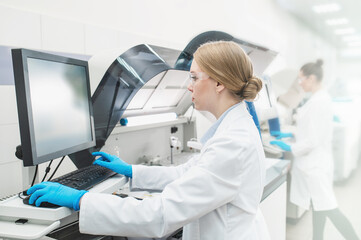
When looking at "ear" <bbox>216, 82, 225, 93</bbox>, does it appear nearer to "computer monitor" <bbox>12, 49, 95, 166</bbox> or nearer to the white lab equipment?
the white lab equipment

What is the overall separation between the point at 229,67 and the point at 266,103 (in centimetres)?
202

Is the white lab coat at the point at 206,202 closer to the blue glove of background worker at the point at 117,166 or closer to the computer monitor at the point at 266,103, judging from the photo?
the blue glove of background worker at the point at 117,166

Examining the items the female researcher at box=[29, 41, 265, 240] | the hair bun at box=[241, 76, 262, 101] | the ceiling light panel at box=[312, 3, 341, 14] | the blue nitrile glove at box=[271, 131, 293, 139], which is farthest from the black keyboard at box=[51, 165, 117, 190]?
the ceiling light panel at box=[312, 3, 341, 14]

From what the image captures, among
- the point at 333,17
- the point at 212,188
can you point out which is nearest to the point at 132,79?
the point at 212,188

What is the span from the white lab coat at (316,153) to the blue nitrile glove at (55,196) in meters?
2.17

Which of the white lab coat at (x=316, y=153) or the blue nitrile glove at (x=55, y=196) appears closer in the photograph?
the blue nitrile glove at (x=55, y=196)

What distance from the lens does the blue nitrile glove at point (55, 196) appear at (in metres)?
0.85

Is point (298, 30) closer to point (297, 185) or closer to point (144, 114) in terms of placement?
point (297, 185)

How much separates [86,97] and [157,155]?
3.03 ft

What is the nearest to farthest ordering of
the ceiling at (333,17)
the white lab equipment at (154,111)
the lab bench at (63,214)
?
the lab bench at (63,214) < the white lab equipment at (154,111) < the ceiling at (333,17)

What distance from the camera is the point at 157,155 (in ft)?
6.90

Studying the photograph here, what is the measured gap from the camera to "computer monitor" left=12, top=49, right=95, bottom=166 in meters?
0.88

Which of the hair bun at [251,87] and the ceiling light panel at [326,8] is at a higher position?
the ceiling light panel at [326,8]

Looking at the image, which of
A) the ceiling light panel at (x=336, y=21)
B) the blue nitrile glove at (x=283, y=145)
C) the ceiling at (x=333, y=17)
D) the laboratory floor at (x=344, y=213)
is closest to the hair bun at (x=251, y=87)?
the blue nitrile glove at (x=283, y=145)
